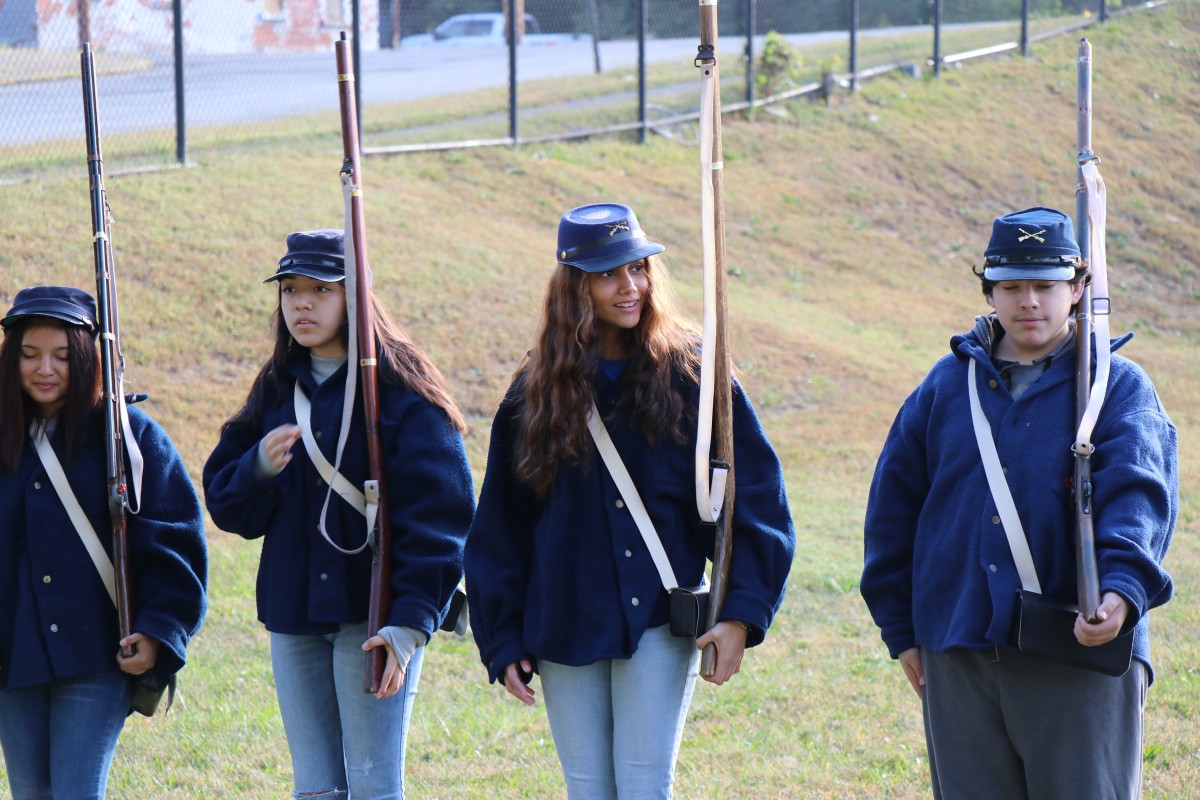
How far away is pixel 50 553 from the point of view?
389cm

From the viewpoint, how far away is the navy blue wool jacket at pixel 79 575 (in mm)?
3830

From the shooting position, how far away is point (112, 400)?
3863 mm

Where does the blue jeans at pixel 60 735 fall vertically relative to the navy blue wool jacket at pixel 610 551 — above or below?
below

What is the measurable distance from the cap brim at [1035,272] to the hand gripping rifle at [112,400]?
234 centimetres

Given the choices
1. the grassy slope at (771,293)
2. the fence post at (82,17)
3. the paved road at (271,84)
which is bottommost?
the grassy slope at (771,293)

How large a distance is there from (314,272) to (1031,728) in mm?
2225

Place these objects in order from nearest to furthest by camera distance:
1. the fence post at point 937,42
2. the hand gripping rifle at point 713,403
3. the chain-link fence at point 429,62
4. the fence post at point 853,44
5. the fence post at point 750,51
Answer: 1. the hand gripping rifle at point 713,403
2. the chain-link fence at point 429,62
3. the fence post at point 750,51
4. the fence post at point 853,44
5. the fence post at point 937,42

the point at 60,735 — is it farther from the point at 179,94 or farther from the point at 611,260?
the point at 179,94

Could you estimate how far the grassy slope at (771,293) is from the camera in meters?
5.60

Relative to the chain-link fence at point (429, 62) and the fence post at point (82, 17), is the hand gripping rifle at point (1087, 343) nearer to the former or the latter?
the chain-link fence at point (429, 62)

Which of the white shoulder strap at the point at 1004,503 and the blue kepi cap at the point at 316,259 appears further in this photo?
the blue kepi cap at the point at 316,259

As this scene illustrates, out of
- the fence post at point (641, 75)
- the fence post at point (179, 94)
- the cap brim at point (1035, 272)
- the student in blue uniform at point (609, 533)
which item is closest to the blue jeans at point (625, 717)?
the student in blue uniform at point (609, 533)

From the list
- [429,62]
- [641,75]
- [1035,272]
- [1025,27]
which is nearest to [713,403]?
[1035,272]

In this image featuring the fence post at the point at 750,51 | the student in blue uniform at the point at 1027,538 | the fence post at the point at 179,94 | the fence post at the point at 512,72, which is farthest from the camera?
the fence post at the point at 750,51
